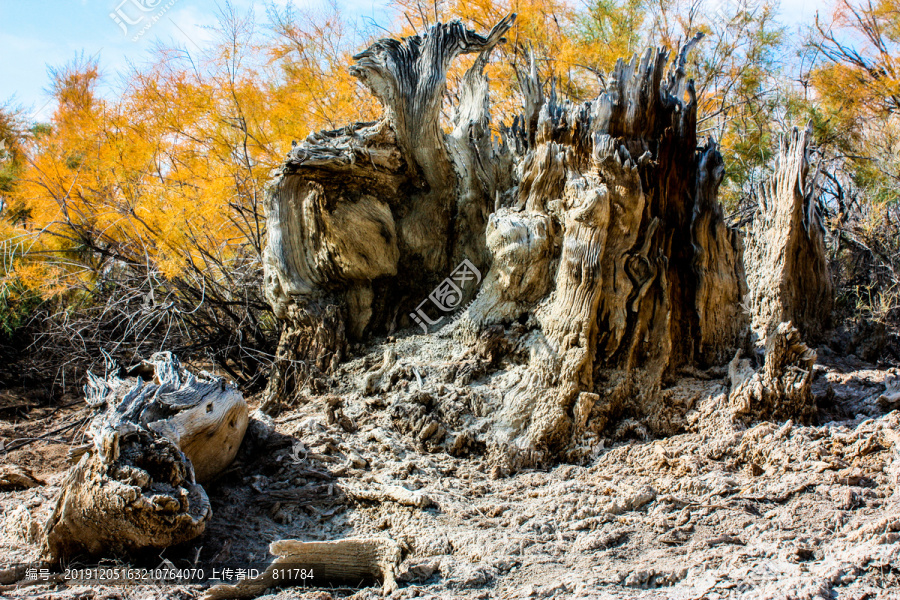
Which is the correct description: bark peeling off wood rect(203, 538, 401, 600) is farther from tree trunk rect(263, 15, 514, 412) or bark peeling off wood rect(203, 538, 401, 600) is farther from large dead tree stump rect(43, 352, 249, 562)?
tree trunk rect(263, 15, 514, 412)

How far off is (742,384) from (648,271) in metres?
0.80

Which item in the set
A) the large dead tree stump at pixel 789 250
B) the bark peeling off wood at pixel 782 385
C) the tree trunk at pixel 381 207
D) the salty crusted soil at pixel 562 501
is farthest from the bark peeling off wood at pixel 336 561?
the large dead tree stump at pixel 789 250

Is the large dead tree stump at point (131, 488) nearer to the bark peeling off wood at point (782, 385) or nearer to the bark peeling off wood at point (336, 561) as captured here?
the bark peeling off wood at point (336, 561)

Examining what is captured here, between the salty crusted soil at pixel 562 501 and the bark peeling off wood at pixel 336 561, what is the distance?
6 centimetres

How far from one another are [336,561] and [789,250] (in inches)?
133

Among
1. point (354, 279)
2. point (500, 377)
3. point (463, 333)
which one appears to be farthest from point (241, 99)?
point (500, 377)

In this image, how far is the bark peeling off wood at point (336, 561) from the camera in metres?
2.37

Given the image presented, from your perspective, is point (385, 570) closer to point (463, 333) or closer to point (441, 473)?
point (441, 473)

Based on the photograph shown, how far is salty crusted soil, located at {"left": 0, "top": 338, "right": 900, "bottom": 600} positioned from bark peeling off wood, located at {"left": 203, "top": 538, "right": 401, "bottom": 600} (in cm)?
6

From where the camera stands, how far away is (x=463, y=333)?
3887 mm

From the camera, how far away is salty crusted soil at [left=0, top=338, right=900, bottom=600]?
2.12m

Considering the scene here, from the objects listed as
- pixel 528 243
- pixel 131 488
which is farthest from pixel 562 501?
pixel 131 488

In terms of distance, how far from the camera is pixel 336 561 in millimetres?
2467

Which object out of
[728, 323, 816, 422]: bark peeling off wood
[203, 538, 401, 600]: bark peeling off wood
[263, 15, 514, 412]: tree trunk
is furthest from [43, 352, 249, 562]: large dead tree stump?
[728, 323, 816, 422]: bark peeling off wood
